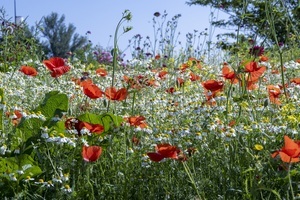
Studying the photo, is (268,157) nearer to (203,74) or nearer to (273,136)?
(273,136)

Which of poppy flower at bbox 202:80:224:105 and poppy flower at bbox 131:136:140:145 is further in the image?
poppy flower at bbox 131:136:140:145

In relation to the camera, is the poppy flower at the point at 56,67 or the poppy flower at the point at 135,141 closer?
the poppy flower at the point at 135,141

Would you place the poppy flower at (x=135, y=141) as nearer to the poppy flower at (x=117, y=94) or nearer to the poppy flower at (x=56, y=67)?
the poppy flower at (x=117, y=94)

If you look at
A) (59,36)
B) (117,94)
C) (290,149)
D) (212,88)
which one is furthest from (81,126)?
(59,36)

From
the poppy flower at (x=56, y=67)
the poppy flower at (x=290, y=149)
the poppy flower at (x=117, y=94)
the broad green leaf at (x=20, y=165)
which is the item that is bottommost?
the broad green leaf at (x=20, y=165)

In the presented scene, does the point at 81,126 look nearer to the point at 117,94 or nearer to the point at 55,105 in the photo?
the point at 117,94

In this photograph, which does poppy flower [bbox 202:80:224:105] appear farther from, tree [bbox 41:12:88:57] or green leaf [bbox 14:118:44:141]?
tree [bbox 41:12:88:57]

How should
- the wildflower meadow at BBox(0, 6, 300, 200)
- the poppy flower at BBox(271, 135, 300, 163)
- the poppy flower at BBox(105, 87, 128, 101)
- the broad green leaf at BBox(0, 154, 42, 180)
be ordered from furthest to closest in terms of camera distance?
1. the poppy flower at BBox(105, 87, 128, 101)
2. the broad green leaf at BBox(0, 154, 42, 180)
3. the wildflower meadow at BBox(0, 6, 300, 200)
4. the poppy flower at BBox(271, 135, 300, 163)

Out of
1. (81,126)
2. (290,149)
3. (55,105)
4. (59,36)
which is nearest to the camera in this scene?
(290,149)

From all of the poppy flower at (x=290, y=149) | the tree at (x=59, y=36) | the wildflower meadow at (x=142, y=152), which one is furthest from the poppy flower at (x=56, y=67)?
the tree at (x=59, y=36)

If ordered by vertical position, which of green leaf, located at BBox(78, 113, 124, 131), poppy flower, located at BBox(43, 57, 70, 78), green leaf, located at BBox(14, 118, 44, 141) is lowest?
green leaf, located at BBox(14, 118, 44, 141)

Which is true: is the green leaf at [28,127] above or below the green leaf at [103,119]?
below

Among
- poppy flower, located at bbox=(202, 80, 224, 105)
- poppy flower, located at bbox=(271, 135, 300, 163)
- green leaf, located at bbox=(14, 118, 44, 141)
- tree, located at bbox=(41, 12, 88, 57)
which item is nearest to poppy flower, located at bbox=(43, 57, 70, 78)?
green leaf, located at bbox=(14, 118, 44, 141)

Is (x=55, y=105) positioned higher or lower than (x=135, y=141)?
higher
